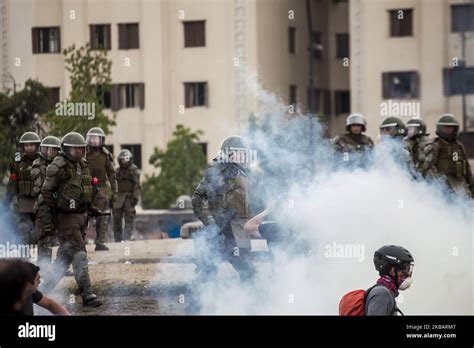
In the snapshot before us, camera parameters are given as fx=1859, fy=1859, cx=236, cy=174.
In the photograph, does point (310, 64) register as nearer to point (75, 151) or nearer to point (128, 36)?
point (128, 36)

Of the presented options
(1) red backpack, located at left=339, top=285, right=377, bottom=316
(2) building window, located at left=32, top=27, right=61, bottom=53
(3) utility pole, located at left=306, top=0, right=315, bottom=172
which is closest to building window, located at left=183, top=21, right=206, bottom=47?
(3) utility pole, located at left=306, top=0, right=315, bottom=172

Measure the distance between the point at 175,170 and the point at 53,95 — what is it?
198 cm

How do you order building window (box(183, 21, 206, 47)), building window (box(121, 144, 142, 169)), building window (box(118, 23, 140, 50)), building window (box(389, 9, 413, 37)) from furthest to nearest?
building window (box(121, 144, 142, 169)) → building window (box(183, 21, 206, 47)) → building window (box(118, 23, 140, 50)) → building window (box(389, 9, 413, 37))

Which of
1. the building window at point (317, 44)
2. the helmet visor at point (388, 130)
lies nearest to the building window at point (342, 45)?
the building window at point (317, 44)

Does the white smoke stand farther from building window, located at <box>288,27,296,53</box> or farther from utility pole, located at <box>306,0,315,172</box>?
building window, located at <box>288,27,296,53</box>

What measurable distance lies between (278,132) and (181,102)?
2.22 feet

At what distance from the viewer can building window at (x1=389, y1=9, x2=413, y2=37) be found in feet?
37.9

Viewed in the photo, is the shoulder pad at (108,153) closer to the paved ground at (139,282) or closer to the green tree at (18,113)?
the paved ground at (139,282)

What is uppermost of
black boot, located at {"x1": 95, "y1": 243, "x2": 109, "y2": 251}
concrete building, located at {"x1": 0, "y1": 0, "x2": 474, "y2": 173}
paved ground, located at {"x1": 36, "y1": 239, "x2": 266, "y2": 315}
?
concrete building, located at {"x1": 0, "y1": 0, "x2": 474, "y2": 173}

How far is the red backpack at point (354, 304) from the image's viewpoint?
10305 mm

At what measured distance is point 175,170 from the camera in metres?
14.0

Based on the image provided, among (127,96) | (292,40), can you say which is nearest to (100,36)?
(127,96)

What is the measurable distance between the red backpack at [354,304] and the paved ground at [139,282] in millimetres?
1543

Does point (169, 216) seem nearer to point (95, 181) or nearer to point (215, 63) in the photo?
point (95, 181)
